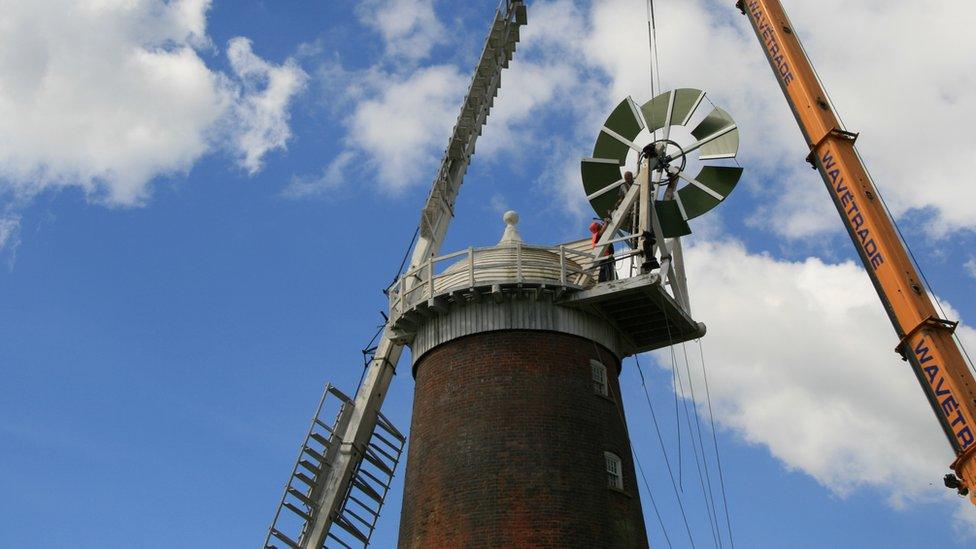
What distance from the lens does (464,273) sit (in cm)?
2802

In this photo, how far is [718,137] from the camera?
3056 cm

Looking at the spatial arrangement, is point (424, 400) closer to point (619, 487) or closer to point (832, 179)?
point (619, 487)

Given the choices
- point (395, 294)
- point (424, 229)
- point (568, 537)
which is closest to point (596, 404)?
point (568, 537)

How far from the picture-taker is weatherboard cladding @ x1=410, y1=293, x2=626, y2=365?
27.1 metres

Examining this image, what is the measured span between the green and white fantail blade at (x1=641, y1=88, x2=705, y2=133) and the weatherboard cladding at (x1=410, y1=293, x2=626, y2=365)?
21.7 feet

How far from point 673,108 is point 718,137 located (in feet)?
5.09

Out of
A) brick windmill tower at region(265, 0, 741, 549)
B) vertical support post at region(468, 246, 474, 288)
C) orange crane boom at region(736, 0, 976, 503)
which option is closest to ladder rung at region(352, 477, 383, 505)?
brick windmill tower at region(265, 0, 741, 549)

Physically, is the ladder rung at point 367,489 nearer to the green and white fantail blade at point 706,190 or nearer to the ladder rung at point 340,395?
the ladder rung at point 340,395

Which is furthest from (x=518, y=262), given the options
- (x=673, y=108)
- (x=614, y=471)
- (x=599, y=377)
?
(x=673, y=108)

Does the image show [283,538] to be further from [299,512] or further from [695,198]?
[695,198]

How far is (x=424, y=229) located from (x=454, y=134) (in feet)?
12.2

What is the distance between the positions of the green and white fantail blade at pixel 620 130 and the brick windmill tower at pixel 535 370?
0.13 feet

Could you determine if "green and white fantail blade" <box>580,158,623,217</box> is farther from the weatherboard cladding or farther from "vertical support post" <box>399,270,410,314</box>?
"vertical support post" <box>399,270,410,314</box>

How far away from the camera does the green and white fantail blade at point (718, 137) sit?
30312mm
